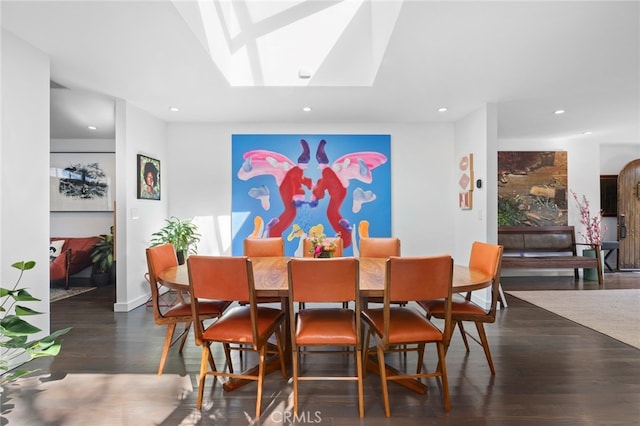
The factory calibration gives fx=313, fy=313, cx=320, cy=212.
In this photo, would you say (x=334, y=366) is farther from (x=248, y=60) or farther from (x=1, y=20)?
(x=1, y=20)

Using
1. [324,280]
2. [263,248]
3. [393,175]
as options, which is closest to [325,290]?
[324,280]

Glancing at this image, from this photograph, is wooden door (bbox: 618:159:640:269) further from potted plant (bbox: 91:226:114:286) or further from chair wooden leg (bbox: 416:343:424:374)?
potted plant (bbox: 91:226:114:286)

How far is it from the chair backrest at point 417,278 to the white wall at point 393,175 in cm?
310

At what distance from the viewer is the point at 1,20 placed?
227 centimetres

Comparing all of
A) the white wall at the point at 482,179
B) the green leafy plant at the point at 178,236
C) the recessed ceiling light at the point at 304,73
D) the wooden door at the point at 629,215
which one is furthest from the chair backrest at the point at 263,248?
the wooden door at the point at 629,215

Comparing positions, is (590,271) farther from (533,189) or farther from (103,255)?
(103,255)

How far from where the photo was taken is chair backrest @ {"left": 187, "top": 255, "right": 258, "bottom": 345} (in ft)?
6.06

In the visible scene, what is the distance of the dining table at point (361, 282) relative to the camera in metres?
1.90

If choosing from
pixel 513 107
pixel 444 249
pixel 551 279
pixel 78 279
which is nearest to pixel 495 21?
pixel 513 107

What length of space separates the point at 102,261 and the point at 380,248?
183 inches

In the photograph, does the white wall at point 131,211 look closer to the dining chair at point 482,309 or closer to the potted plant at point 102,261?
the potted plant at point 102,261

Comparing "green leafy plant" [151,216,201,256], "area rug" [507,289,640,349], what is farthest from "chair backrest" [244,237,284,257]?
"area rug" [507,289,640,349]

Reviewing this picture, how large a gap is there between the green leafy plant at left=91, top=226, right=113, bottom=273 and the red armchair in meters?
0.13

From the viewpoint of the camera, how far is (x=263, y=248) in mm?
3365
